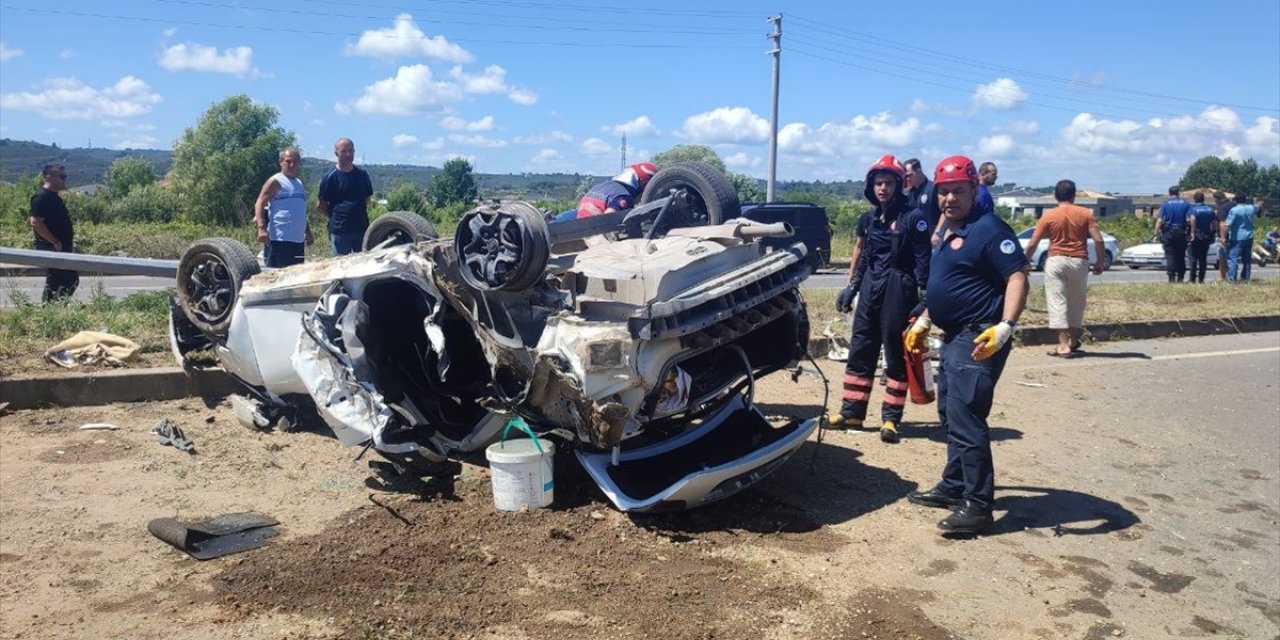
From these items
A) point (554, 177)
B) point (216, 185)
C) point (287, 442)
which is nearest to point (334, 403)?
point (287, 442)

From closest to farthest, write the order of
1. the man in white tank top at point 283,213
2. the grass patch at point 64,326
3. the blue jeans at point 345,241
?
the grass patch at point 64,326 < the man in white tank top at point 283,213 < the blue jeans at point 345,241

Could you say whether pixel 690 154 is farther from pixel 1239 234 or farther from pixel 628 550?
pixel 628 550

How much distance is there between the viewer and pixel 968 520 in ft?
14.8

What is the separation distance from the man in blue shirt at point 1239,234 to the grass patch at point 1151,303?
232 centimetres

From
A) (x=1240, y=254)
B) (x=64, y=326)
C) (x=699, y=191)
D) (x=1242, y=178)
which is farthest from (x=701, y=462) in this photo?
(x=1242, y=178)

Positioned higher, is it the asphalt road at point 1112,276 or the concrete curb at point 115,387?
the concrete curb at point 115,387

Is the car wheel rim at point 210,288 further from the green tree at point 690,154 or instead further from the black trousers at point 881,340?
the green tree at point 690,154

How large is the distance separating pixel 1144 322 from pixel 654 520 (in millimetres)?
8773

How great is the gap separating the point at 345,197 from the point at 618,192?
10.2 ft

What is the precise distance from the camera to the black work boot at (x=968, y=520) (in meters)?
4.49

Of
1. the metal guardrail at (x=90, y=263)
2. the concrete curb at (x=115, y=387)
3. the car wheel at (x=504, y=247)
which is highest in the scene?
the car wheel at (x=504, y=247)

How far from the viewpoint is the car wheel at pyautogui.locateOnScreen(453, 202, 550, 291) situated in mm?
4285

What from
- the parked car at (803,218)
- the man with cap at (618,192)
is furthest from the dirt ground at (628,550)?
the parked car at (803,218)

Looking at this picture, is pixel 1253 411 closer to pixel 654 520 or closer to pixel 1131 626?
pixel 1131 626
